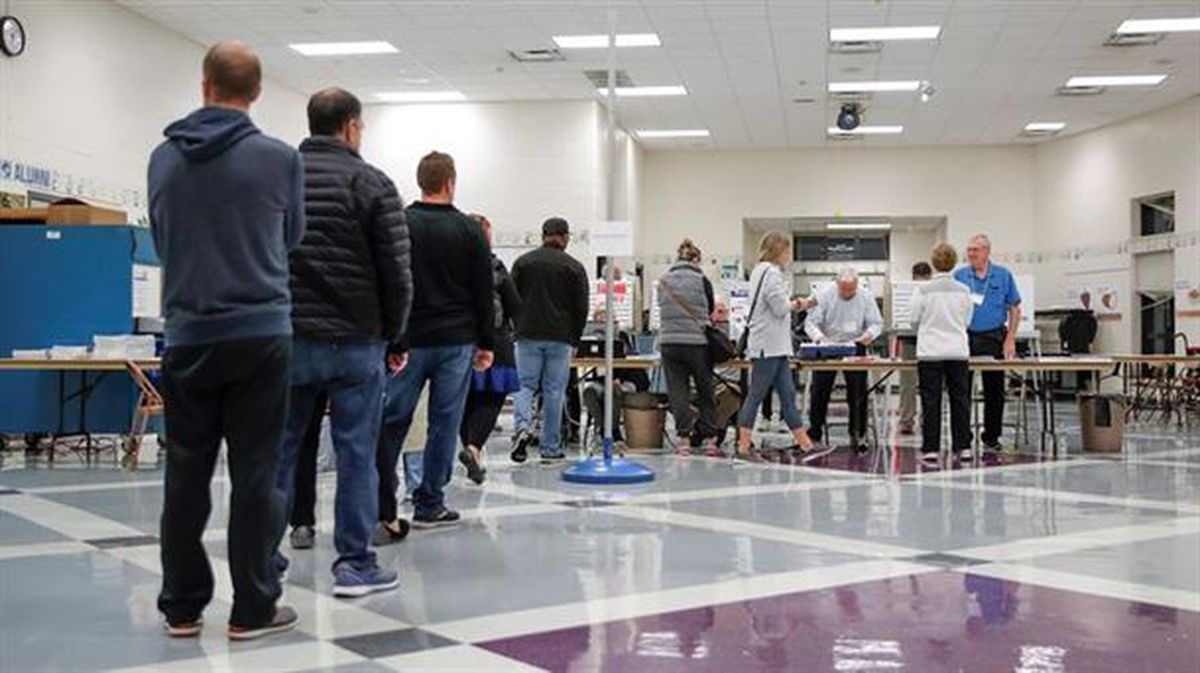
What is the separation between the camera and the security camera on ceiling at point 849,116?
15891mm

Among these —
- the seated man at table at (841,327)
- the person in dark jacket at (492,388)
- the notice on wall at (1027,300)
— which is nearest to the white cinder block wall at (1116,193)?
the notice on wall at (1027,300)

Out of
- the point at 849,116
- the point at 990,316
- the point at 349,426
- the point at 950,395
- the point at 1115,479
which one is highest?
the point at 849,116

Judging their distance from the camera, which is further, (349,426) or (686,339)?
(686,339)

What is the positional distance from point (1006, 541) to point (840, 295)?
4.78 metres

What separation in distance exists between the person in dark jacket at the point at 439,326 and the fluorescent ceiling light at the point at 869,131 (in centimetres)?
1412

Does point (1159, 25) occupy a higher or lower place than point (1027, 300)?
higher

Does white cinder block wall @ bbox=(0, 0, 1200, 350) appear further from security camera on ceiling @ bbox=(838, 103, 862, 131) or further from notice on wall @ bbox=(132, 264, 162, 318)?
security camera on ceiling @ bbox=(838, 103, 862, 131)

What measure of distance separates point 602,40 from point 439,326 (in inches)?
365

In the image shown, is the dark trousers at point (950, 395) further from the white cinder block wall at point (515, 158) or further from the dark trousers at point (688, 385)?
the white cinder block wall at point (515, 158)

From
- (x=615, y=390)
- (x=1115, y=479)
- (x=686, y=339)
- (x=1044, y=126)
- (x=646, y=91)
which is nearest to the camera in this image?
(x=1115, y=479)

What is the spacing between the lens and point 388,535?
169 inches

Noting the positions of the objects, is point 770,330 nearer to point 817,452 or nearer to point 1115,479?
point 817,452

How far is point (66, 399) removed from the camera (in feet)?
26.7

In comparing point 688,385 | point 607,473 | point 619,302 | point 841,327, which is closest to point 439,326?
point 607,473
